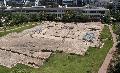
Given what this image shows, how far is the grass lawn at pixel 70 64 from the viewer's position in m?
37.2

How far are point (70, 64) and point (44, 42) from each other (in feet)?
48.5

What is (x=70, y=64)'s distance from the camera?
40031 mm

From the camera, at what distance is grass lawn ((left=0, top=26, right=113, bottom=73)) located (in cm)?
3719

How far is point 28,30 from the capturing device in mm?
67062

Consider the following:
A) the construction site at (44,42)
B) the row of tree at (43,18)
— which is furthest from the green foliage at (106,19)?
the construction site at (44,42)

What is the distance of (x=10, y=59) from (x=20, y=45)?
8793 mm

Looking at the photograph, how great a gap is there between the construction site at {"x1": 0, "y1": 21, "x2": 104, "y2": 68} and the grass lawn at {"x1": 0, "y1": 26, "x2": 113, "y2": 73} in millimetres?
1288

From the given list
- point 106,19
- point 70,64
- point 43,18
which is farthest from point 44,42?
point 106,19

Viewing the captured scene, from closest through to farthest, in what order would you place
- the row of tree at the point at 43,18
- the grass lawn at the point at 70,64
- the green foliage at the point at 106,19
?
the grass lawn at the point at 70,64
the row of tree at the point at 43,18
the green foliage at the point at 106,19

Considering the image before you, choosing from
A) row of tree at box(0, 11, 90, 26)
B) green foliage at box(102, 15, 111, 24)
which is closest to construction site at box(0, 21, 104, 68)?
green foliage at box(102, 15, 111, 24)

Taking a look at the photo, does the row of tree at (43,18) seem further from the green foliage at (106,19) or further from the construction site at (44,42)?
the construction site at (44,42)

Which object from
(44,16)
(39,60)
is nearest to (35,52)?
(39,60)

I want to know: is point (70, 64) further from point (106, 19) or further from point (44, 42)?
point (106, 19)

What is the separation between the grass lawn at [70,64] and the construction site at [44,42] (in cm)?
129
